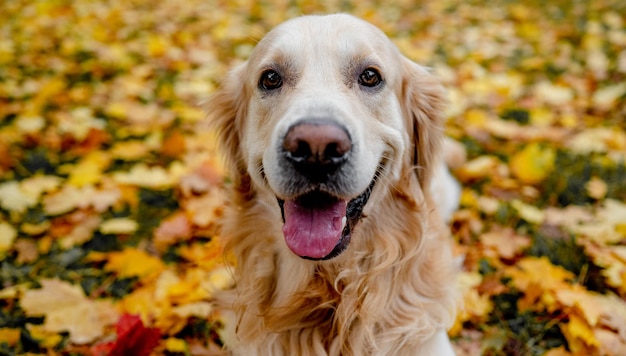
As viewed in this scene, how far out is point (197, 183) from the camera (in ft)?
12.0

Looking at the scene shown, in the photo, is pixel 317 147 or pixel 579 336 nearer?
pixel 317 147

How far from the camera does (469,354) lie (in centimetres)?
244

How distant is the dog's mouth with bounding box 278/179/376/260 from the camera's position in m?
1.92

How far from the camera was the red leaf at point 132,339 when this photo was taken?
208 cm

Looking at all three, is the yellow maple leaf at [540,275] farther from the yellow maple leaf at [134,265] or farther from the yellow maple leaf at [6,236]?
the yellow maple leaf at [6,236]

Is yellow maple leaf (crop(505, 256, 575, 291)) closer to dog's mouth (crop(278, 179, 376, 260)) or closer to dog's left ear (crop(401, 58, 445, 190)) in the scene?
dog's left ear (crop(401, 58, 445, 190))

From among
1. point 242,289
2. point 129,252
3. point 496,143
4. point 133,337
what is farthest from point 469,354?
point 496,143

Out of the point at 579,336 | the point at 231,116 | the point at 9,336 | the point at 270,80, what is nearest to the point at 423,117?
the point at 270,80

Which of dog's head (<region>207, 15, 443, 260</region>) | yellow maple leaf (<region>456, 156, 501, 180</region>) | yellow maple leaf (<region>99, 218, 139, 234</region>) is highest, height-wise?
dog's head (<region>207, 15, 443, 260</region>)

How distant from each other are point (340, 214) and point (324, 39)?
818 mm

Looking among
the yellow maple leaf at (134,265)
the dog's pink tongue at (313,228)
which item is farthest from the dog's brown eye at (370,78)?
the yellow maple leaf at (134,265)

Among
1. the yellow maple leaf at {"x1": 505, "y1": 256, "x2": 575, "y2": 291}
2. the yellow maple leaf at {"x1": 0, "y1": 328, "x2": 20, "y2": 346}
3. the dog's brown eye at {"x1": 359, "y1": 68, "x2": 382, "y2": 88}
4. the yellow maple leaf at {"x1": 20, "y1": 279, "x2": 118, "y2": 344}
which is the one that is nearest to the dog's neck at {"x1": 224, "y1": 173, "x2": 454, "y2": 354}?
the dog's brown eye at {"x1": 359, "y1": 68, "x2": 382, "y2": 88}

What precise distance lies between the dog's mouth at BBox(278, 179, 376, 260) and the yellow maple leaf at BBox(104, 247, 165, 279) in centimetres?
A: 130

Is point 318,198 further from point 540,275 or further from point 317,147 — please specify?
point 540,275
